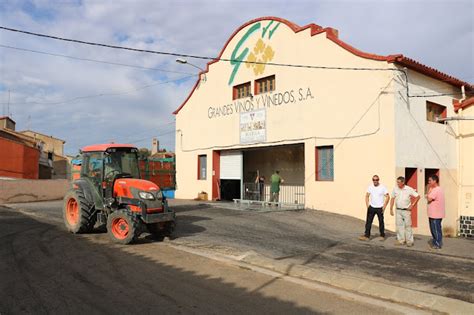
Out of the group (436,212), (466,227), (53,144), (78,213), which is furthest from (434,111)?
(53,144)

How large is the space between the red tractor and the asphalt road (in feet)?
2.11

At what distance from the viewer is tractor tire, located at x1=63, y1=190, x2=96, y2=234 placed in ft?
33.8

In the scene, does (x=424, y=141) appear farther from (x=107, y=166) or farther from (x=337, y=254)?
(x=107, y=166)

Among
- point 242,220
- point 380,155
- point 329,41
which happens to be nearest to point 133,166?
point 242,220

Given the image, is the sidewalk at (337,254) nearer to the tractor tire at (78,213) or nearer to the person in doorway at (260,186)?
the tractor tire at (78,213)

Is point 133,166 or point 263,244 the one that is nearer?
point 263,244

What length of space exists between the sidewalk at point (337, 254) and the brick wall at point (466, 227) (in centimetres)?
518

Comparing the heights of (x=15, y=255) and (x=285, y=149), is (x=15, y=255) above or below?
below

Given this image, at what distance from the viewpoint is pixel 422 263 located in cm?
780

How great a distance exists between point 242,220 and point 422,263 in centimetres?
653

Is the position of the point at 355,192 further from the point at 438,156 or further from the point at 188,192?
the point at 188,192

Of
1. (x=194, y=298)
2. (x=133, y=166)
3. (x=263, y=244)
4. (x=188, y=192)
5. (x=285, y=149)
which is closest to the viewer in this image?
(x=194, y=298)

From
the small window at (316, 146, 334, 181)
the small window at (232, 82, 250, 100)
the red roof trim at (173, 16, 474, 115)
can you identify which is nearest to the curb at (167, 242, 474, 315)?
the small window at (316, 146, 334, 181)

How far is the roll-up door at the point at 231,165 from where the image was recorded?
65.5ft
